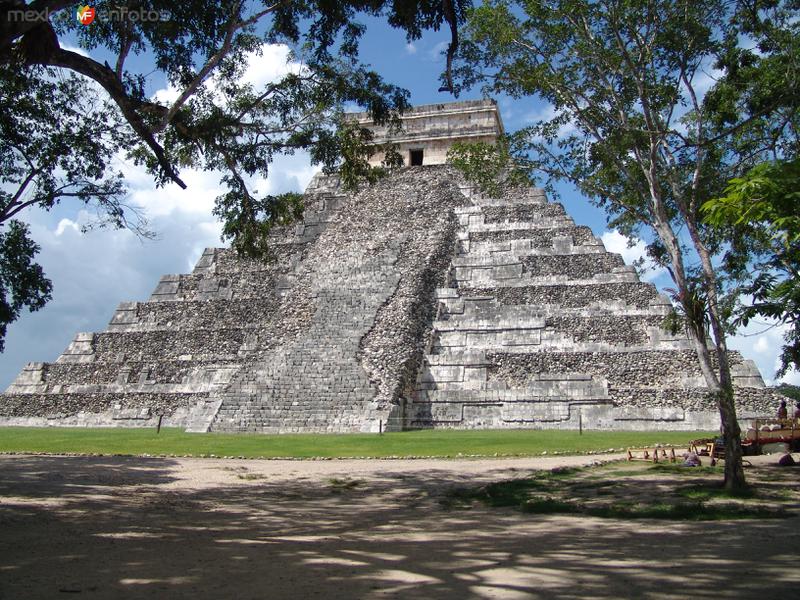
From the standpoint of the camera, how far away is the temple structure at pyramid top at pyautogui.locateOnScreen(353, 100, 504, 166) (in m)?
28.8

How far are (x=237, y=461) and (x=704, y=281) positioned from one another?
788 centimetres

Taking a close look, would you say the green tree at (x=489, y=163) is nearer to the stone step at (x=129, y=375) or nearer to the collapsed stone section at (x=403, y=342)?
the collapsed stone section at (x=403, y=342)

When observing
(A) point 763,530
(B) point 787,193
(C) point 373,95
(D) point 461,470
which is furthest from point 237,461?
(B) point 787,193

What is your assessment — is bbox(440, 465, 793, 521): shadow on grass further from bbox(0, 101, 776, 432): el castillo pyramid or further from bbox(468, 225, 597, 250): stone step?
bbox(468, 225, 597, 250): stone step

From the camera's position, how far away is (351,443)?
1430 cm

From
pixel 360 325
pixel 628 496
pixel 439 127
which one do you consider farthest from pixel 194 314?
pixel 628 496

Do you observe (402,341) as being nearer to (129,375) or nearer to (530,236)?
(530,236)

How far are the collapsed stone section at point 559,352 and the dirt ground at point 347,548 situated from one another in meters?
8.52

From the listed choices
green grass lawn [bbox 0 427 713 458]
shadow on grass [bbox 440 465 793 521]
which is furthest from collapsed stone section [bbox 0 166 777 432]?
shadow on grass [bbox 440 465 793 521]

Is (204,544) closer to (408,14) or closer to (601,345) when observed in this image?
(408,14)

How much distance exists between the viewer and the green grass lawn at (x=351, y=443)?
43.2 feet

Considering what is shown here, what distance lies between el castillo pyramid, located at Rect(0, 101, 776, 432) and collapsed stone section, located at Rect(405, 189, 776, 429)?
0.13 ft

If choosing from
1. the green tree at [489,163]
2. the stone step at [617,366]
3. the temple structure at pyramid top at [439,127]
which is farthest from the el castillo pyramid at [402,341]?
the green tree at [489,163]

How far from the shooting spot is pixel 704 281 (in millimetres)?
8812
